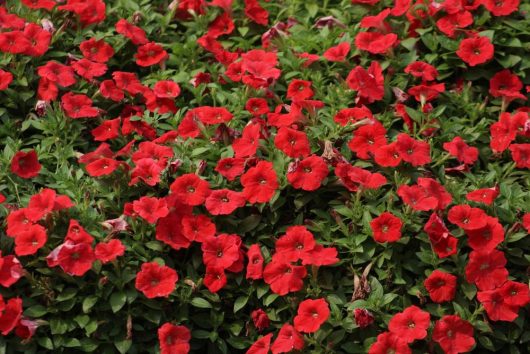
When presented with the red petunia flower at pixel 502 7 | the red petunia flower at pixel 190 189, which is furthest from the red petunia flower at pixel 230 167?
the red petunia flower at pixel 502 7

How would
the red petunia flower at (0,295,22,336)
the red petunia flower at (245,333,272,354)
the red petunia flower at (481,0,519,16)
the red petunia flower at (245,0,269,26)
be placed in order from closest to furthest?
the red petunia flower at (0,295,22,336) < the red petunia flower at (245,333,272,354) < the red petunia flower at (481,0,519,16) < the red petunia flower at (245,0,269,26)

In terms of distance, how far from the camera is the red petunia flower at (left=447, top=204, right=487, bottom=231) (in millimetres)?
3520

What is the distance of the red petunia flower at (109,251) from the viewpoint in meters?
3.40

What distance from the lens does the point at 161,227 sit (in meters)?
3.57

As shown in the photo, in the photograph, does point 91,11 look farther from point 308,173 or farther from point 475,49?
point 475,49

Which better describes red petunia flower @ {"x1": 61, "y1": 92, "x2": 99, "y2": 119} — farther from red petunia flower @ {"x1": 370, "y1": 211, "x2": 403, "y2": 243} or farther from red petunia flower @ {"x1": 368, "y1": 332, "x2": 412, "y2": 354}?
red petunia flower @ {"x1": 368, "y1": 332, "x2": 412, "y2": 354}

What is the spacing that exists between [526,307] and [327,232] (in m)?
0.85

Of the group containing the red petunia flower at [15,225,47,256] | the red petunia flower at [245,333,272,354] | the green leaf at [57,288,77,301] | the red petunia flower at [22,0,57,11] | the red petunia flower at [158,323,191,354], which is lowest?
the red petunia flower at [245,333,272,354]

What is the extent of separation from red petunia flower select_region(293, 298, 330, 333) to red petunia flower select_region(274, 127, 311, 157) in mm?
649

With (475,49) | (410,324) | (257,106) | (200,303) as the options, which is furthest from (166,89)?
(410,324)

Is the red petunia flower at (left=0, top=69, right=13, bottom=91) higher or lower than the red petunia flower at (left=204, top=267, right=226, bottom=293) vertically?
higher

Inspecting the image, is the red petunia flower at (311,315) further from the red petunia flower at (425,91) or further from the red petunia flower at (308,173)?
the red petunia flower at (425,91)

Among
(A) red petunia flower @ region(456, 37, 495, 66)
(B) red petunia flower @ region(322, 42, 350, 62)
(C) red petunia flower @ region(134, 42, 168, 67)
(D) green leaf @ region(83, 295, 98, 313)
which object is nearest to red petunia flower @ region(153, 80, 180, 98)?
(C) red petunia flower @ region(134, 42, 168, 67)

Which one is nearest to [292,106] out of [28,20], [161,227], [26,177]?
[161,227]
